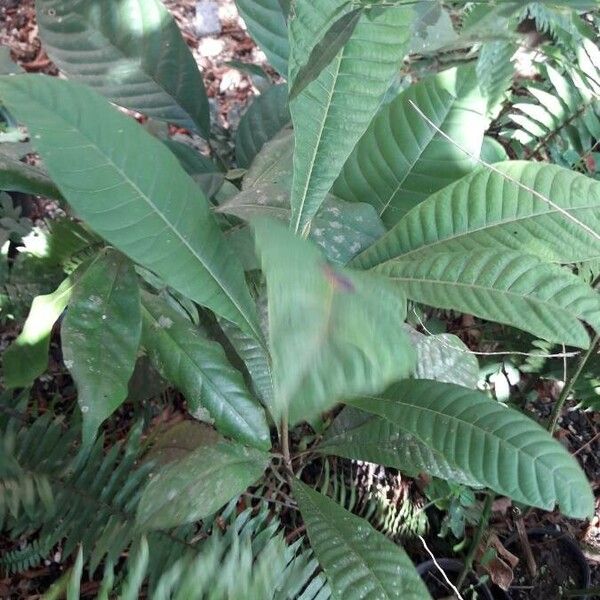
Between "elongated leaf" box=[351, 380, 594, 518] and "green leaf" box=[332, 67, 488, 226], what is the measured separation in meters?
0.30

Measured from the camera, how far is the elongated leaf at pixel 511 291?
62cm

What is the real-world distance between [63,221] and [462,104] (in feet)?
2.02

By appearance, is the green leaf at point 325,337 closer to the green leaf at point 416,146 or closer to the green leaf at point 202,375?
the green leaf at point 202,375

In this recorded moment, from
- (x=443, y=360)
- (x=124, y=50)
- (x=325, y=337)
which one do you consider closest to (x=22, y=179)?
(x=124, y=50)

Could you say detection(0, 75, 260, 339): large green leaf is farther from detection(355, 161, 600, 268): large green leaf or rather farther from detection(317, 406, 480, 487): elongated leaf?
detection(317, 406, 480, 487): elongated leaf

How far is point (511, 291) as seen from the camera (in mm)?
646

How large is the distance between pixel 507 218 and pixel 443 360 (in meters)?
0.32

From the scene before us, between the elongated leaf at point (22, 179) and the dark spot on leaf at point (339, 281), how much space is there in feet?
1.72

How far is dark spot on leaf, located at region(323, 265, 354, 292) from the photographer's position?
0.42 metres

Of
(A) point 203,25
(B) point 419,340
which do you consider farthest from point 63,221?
(A) point 203,25

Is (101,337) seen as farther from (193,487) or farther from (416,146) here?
(416,146)

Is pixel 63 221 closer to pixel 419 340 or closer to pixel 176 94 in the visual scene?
pixel 176 94

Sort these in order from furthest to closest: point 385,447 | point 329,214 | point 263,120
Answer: point 263,120, point 385,447, point 329,214

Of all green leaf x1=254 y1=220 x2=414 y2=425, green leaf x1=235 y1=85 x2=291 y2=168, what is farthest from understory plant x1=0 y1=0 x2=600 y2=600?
green leaf x1=235 y1=85 x2=291 y2=168
